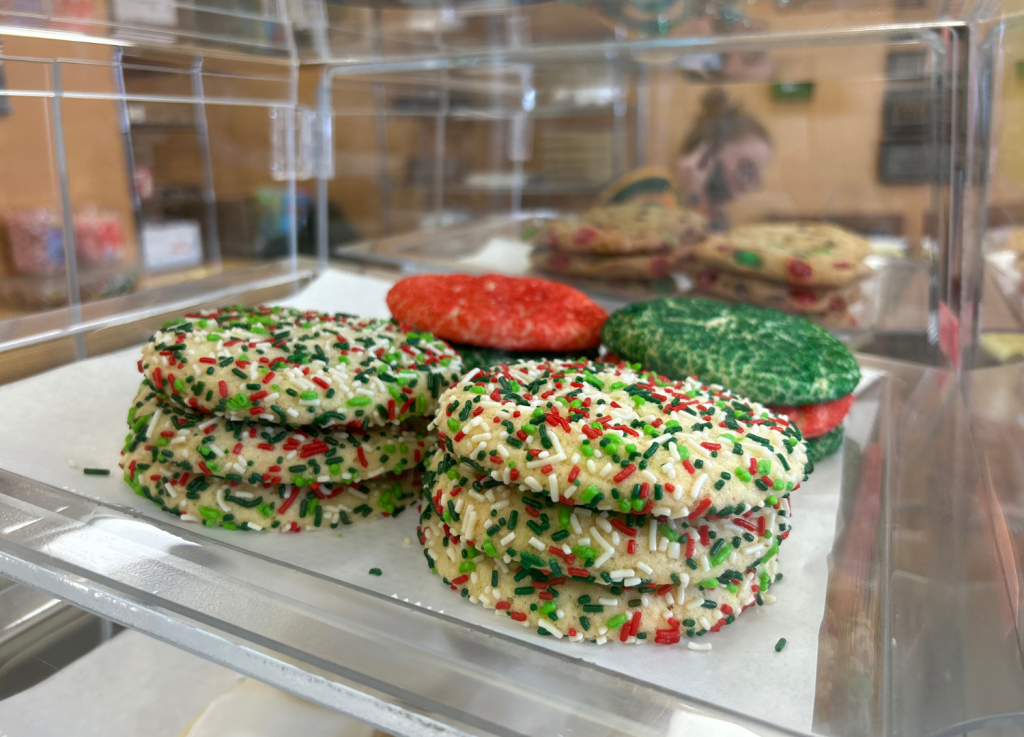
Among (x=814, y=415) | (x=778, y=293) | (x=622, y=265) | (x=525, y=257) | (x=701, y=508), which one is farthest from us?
(x=525, y=257)

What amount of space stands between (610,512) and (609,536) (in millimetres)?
28

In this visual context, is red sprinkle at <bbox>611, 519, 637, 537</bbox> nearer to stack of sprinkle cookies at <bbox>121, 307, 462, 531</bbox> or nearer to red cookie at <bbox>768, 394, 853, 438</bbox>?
stack of sprinkle cookies at <bbox>121, 307, 462, 531</bbox>

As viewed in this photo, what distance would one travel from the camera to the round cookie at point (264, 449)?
0.99 m

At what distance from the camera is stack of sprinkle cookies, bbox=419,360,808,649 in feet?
2.63

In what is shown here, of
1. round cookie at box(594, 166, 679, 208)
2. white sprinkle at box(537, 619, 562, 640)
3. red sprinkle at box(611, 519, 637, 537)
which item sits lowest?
white sprinkle at box(537, 619, 562, 640)

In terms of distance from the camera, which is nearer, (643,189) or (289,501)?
(289,501)

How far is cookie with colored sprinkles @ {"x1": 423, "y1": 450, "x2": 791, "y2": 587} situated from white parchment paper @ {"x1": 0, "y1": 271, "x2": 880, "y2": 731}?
77 millimetres

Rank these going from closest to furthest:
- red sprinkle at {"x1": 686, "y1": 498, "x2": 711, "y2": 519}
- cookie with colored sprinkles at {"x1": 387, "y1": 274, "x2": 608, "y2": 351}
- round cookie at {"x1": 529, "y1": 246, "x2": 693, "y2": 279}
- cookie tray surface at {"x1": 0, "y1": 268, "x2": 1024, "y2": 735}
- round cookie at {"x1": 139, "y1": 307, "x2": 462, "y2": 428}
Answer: cookie tray surface at {"x1": 0, "y1": 268, "x2": 1024, "y2": 735} → red sprinkle at {"x1": 686, "y1": 498, "x2": 711, "y2": 519} → round cookie at {"x1": 139, "y1": 307, "x2": 462, "y2": 428} → cookie with colored sprinkles at {"x1": 387, "y1": 274, "x2": 608, "y2": 351} → round cookie at {"x1": 529, "y1": 246, "x2": 693, "y2": 279}

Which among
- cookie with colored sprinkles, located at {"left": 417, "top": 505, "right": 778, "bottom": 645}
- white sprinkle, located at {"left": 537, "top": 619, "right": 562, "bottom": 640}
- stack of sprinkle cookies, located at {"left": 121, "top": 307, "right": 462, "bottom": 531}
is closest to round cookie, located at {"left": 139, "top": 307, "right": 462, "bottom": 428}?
stack of sprinkle cookies, located at {"left": 121, "top": 307, "right": 462, "bottom": 531}

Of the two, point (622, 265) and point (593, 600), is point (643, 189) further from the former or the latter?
point (593, 600)

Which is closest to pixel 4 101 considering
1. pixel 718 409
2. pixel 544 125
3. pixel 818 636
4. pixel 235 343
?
pixel 235 343

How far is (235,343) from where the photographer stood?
105cm

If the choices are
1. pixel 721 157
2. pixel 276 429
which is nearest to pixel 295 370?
pixel 276 429

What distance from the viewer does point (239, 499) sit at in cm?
101
